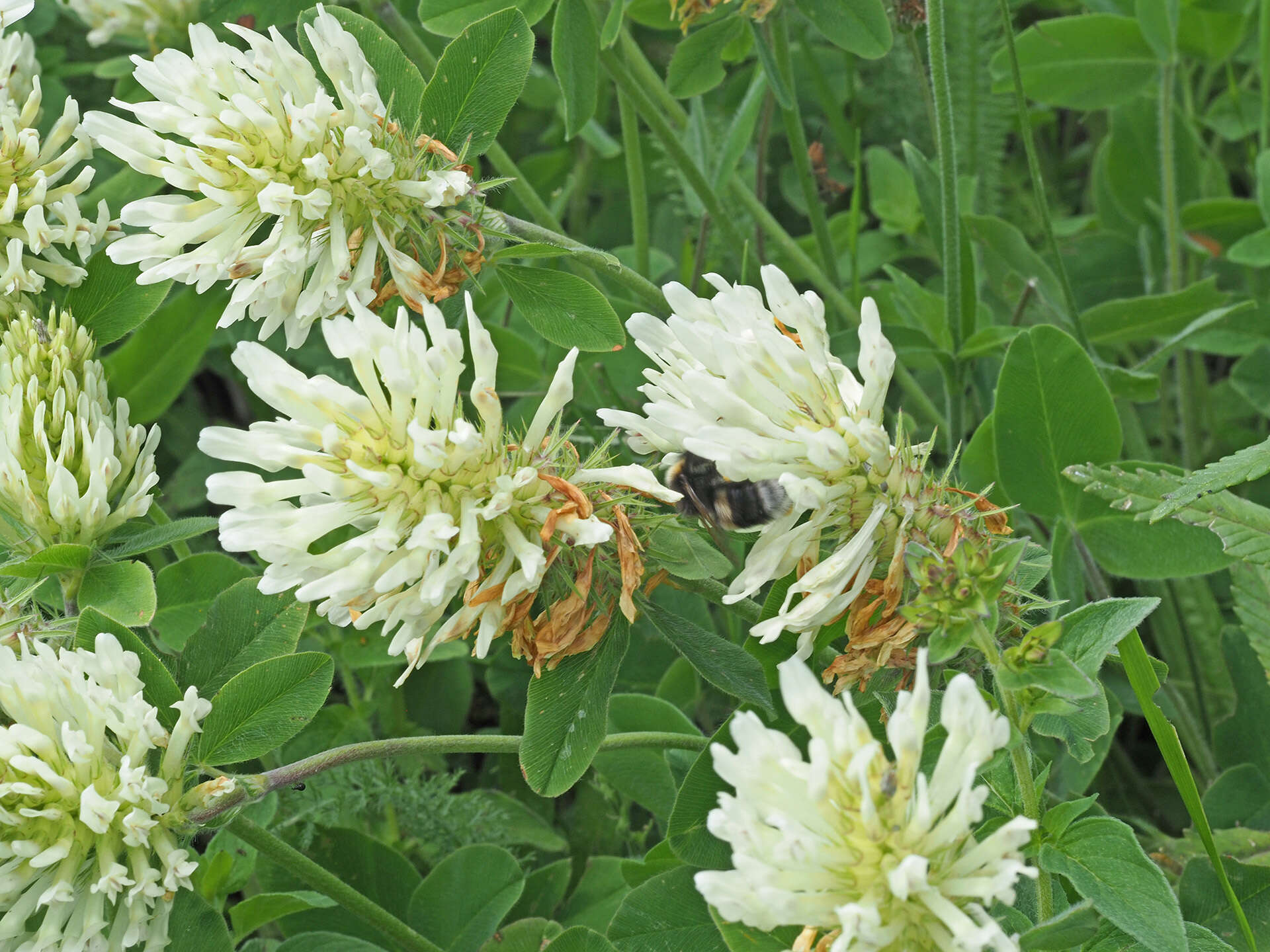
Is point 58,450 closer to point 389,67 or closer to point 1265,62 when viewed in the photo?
point 389,67

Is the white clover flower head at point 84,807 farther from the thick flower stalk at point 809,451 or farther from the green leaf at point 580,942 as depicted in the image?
the thick flower stalk at point 809,451

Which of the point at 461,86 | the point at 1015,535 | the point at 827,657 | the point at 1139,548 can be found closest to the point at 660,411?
the point at 827,657

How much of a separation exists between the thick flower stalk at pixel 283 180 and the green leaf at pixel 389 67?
0.15 m

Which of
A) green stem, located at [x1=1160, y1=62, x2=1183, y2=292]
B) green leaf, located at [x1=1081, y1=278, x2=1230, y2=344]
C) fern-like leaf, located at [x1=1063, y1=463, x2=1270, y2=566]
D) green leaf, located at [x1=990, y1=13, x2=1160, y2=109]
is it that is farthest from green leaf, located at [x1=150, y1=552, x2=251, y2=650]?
green stem, located at [x1=1160, y1=62, x2=1183, y2=292]

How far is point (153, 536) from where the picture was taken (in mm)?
1724

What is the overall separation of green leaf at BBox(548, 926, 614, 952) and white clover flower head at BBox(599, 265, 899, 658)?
46cm

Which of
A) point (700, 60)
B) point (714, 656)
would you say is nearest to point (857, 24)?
point (700, 60)

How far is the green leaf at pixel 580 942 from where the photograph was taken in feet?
4.96

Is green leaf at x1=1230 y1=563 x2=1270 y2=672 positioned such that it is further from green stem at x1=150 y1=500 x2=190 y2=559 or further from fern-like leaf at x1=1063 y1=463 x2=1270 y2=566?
green stem at x1=150 y1=500 x2=190 y2=559

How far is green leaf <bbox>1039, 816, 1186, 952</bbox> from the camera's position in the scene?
1.12 meters

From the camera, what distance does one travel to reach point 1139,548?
195 cm

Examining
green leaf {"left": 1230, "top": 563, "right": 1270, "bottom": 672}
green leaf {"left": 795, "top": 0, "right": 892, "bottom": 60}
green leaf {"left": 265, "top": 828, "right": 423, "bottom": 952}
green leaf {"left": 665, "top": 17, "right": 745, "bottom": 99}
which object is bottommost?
green leaf {"left": 265, "top": 828, "right": 423, "bottom": 952}

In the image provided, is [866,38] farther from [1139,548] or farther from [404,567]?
[404,567]

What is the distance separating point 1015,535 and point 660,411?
1.28 meters
